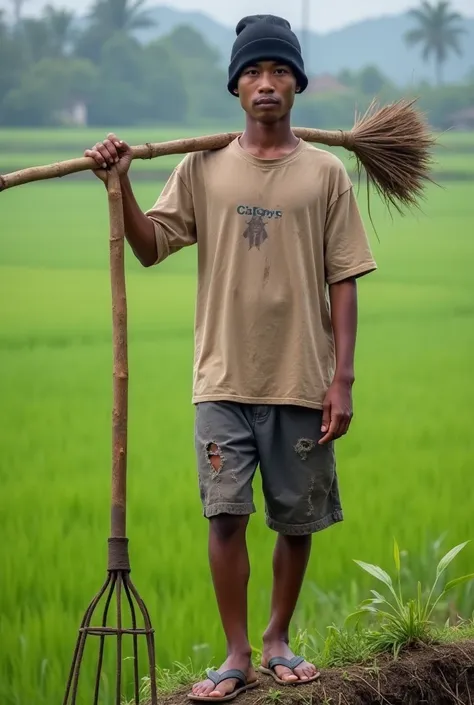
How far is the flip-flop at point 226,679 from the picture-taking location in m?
2.36

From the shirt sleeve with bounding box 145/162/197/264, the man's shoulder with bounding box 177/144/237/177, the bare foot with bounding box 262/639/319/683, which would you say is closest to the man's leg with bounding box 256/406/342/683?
the bare foot with bounding box 262/639/319/683

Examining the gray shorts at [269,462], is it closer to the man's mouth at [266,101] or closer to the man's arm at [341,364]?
the man's arm at [341,364]

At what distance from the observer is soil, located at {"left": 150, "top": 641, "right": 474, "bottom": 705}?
2.45 m

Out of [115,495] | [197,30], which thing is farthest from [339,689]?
[197,30]

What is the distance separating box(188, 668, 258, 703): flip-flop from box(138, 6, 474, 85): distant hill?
3.84 meters

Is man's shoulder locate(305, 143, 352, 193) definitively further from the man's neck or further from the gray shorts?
the gray shorts

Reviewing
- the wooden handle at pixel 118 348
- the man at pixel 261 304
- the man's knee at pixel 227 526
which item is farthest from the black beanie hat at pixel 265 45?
the man's knee at pixel 227 526

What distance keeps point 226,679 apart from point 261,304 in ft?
2.29

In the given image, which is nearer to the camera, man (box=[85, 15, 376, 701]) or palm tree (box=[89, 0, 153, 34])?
man (box=[85, 15, 376, 701])

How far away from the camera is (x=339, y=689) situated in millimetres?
2535

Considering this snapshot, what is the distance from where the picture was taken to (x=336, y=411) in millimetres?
2379

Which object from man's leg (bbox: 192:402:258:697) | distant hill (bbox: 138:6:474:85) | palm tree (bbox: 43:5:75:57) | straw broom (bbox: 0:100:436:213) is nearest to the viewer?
man's leg (bbox: 192:402:258:697)

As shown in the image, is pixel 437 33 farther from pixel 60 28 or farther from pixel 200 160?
pixel 200 160

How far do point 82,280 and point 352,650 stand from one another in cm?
293
